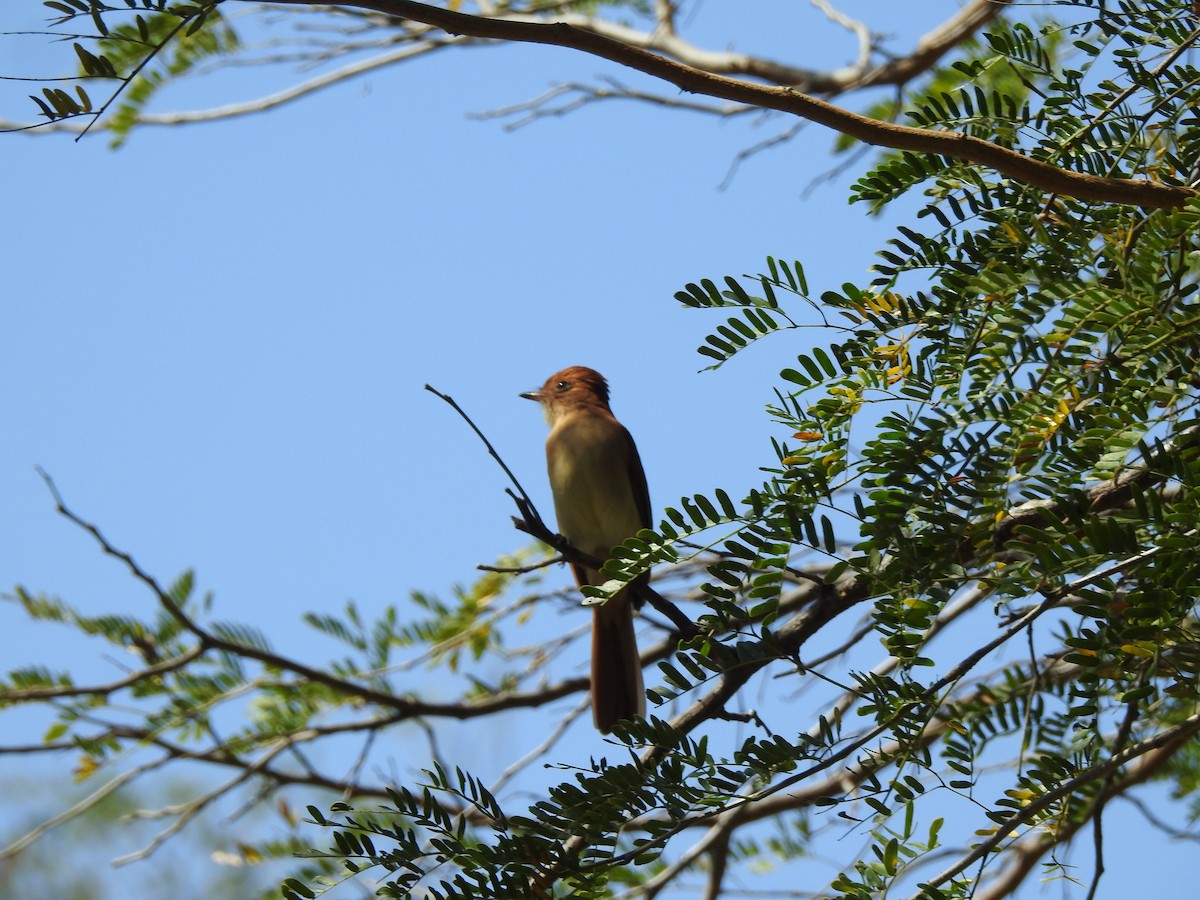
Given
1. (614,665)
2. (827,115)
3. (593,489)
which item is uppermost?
(593,489)

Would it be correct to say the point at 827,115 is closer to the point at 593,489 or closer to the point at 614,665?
the point at 614,665

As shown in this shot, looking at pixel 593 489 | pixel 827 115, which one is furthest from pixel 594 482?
pixel 827 115

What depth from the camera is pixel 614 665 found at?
15.2ft

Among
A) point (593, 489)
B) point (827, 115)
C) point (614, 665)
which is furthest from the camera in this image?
point (593, 489)

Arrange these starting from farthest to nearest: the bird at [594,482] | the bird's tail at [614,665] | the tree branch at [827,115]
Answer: the bird at [594,482]
the bird's tail at [614,665]
the tree branch at [827,115]

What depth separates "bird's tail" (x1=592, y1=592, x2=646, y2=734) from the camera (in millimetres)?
4512

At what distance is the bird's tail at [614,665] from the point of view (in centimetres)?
451

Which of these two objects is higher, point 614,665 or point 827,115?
point 614,665

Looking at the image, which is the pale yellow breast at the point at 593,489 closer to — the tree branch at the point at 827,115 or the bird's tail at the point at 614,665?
the bird's tail at the point at 614,665

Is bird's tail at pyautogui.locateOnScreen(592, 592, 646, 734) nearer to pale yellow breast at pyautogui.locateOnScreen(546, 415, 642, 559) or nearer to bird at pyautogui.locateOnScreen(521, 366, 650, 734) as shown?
bird at pyautogui.locateOnScreen(521, 366, 650, 734)

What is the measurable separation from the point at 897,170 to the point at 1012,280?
14.2 inches

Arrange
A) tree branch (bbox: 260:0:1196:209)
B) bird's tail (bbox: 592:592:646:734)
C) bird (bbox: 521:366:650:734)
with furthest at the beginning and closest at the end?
bird (bbox: 521:366:650:734), bird's tail (bbox: 592:592:646:734), tree branch (bbox: 260:0:1196:209)

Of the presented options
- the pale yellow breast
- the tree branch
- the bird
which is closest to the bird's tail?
the bird

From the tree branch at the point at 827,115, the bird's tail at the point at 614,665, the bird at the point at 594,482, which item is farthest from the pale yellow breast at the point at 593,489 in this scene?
the tree branch at the point at 827,115
